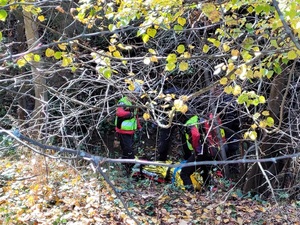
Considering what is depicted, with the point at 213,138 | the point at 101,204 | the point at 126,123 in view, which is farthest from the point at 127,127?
the point at 101,204

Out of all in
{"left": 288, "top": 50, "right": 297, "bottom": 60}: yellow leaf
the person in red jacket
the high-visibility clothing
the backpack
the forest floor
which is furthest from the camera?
the high-visibility clothing

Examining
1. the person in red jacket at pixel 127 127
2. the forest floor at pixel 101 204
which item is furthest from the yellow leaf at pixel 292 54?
the person in red jacket at pixel 127 127

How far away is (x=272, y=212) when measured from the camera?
519 centimetres

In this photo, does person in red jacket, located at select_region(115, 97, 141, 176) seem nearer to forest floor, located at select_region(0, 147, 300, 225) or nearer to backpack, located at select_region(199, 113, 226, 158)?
forest floor, located at select_region(0, 147, 300, 225)

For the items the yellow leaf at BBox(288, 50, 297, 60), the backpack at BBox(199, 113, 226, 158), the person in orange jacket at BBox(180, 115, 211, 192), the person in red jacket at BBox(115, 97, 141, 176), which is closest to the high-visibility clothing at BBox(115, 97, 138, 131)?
the person in red jacket at BBox(115, 97, 141, 176)

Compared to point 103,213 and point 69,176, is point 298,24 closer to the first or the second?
point 103,213

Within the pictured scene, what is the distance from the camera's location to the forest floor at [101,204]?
4617 mm

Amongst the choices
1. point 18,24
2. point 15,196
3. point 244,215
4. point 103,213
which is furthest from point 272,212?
point 18,24

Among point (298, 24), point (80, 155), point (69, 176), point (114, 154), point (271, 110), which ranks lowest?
point (114, 154)

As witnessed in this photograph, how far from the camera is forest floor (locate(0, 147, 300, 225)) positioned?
462 centimetres

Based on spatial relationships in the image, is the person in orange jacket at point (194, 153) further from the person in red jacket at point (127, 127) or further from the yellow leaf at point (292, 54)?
the yellow leaf at point (292, 54)

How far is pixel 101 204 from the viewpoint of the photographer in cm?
490

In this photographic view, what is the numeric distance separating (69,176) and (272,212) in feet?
9.95

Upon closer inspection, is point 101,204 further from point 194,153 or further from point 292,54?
point 292,54
